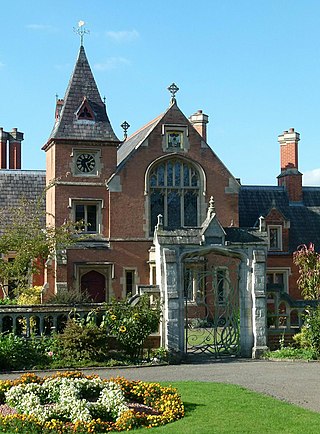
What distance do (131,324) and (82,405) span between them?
744cm

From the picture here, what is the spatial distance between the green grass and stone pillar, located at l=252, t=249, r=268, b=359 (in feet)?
20.8

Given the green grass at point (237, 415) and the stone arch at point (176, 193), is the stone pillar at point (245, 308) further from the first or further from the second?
the stone arch at point (176, 193)

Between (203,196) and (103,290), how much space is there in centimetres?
631

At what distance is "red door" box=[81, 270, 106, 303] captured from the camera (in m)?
34.1

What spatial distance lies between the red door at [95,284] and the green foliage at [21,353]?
15.6m

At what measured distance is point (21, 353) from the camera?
17.8m

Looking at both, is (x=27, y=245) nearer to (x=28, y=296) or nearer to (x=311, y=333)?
(x=28, y=296)

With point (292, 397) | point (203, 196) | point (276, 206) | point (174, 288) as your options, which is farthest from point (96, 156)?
point (292, 397)

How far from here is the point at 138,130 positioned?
39.6 metres

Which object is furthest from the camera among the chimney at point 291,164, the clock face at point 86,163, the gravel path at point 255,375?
the chimney at point 291,164

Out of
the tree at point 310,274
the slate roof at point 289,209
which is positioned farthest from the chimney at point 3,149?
the tree at point 310,274

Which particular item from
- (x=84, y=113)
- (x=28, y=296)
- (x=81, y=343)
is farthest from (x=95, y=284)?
(x=81, y=343)

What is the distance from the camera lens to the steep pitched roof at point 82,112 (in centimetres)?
3428

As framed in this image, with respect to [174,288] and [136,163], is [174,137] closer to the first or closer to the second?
[136,163]
